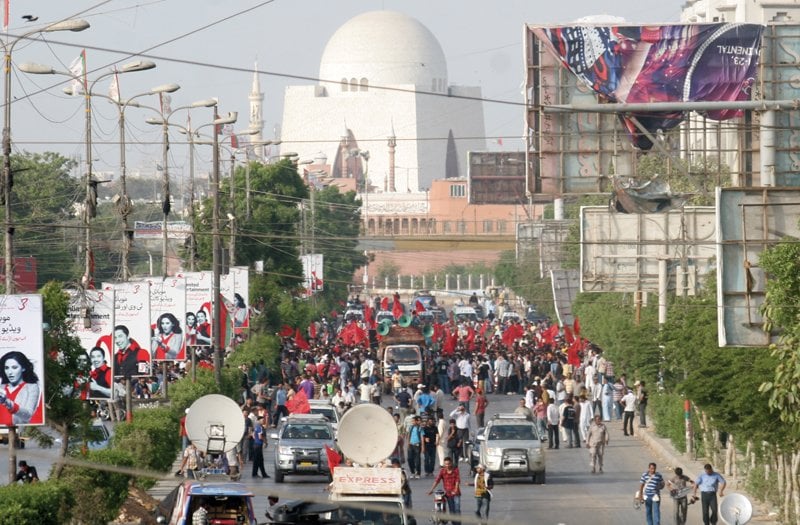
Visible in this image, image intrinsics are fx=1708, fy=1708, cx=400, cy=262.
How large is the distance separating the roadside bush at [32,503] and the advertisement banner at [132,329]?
680cm

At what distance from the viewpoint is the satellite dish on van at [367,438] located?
20.1 m

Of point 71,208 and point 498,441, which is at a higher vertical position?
point 71,208

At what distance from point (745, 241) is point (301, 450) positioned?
1092cm

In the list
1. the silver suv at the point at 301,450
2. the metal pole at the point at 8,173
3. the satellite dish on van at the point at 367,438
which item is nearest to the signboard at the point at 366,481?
the satellite dish on van at the point at 367,438

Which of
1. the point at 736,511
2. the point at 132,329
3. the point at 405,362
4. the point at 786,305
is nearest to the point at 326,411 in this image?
the point at 132,329

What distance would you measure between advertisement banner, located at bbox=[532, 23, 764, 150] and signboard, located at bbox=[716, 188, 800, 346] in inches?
398

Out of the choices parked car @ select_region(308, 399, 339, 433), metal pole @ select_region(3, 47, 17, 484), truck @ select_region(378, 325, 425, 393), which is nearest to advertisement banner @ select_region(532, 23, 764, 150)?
parked car @ select_region(308, 399, 339, 433)

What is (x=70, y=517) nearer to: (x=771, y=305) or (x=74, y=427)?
(x=74, y=427)

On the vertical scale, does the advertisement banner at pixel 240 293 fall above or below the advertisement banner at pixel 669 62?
below

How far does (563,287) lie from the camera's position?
53969 mm

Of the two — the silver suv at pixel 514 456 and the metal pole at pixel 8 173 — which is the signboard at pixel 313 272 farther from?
the metal pole at pixel 8 173

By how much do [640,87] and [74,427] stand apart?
12.4m

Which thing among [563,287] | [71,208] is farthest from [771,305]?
[71,208]

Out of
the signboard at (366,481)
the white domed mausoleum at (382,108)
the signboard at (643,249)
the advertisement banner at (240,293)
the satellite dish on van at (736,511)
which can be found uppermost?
the white domed mausoleum at (382,108)
